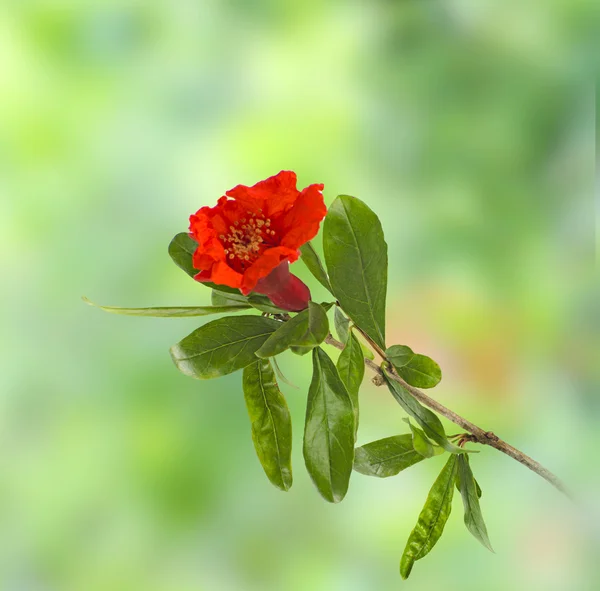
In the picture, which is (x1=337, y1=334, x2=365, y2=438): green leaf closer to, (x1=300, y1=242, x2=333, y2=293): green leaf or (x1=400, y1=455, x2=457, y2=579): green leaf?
(x1=300, y1=242, x2=333, y2=293): green leaf

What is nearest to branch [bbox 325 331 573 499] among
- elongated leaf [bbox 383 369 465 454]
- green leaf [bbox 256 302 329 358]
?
elongated leaf [bbox 383 369 465 454]

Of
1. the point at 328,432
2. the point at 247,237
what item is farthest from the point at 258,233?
the point at 328,432

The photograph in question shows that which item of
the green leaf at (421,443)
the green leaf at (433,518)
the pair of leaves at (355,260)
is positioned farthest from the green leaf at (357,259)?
the green leaf at (433,518)

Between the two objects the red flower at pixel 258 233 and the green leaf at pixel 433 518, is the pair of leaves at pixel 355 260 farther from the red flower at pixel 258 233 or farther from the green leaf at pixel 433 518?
the green leaf at pixel 433 518

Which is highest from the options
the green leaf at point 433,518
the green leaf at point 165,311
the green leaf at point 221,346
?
the green leaf at point 165,311

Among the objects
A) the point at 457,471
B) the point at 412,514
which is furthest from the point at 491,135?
the point at 457,471

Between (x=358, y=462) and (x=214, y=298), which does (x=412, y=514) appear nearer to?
(x=358, y=462)
